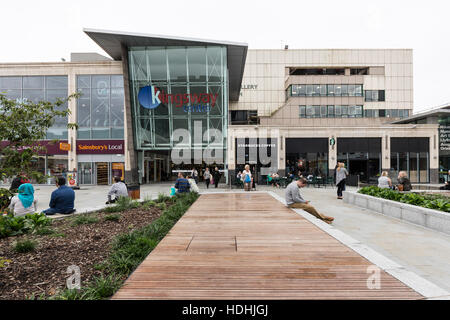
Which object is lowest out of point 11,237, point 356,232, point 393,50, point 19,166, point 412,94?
point 356,232

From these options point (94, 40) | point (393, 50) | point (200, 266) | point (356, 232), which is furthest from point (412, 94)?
point (200, 266)

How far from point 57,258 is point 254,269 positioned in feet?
10.6

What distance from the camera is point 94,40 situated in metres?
23.5

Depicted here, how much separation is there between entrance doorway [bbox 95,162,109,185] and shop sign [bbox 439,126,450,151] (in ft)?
124

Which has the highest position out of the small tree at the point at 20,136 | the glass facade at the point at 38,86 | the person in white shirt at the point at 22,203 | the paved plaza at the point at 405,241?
the glass facade at the point at 38,86

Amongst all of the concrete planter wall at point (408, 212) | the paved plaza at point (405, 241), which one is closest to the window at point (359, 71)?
the concrete planter wall at point (408, 212)

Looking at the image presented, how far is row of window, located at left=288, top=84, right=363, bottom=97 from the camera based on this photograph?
34719mm

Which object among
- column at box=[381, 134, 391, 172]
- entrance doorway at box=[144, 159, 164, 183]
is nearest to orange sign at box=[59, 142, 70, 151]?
entrance doorway at box=[144, 159, 164, 183]

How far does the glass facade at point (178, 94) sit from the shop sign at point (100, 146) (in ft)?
5.99

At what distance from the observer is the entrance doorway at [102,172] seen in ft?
84.6

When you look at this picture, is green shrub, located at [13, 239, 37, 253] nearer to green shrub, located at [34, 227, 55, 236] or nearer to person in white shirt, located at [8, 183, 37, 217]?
green shrub, located at [34, 227, 55, 236]

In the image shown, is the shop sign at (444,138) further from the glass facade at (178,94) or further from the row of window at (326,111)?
the glass facade at (178,94)
